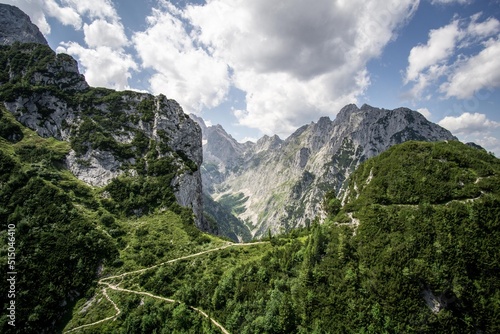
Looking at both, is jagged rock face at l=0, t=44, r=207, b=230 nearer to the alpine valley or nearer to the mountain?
the mountain

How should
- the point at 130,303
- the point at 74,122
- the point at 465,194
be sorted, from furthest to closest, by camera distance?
1. the point at 74,122
2. the point at 130,303
3. the point at 465,194

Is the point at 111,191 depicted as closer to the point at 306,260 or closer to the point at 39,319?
the point at 39,319

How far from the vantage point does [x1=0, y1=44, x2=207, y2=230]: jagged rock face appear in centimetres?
16125

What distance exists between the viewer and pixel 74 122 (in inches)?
7239

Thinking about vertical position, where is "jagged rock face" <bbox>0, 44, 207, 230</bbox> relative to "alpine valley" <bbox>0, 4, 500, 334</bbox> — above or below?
above

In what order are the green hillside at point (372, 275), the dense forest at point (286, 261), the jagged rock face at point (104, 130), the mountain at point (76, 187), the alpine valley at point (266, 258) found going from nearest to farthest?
the green hillside at point (372, 275) → the dense forest at point (286, 261) → the alpine valley at point (266, 258) → the mountain at point (76, 187) → the jagged rock face at point (104, 130)

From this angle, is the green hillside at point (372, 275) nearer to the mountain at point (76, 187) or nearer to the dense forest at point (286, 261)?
the dense forest at point (286, 261)

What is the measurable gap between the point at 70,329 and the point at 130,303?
701 inches

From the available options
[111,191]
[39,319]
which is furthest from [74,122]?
[39,319]

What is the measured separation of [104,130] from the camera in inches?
7077

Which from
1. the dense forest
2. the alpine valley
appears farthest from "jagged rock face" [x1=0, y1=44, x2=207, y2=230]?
the dense forest

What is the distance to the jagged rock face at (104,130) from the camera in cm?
16125

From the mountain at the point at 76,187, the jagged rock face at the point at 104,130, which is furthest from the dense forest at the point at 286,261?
the jagged rock face at the point at 104,130

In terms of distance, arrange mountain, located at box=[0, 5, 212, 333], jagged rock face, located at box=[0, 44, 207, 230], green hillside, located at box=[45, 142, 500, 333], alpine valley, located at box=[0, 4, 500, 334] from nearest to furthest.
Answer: green hillside, located at box=[45, 142, 500, 333] < alpine valley, located at box=[0, 4, 500, 334] < mountain, located at box=[0, 5, 212, 333] < jagged rock face, located at box=[0, 44, 207, 230]
